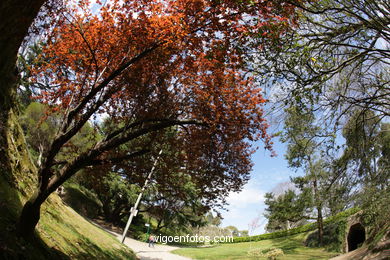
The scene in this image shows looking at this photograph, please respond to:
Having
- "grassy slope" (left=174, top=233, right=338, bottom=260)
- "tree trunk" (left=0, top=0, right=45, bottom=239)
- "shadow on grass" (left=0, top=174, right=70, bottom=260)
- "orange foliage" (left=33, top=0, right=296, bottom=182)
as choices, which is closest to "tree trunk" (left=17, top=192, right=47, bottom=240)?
"tree trunk" (left=0, top=0, right=45, bottom=239)

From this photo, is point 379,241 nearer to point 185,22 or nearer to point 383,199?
point 383,199

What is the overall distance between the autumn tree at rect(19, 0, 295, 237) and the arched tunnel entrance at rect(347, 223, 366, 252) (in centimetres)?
974

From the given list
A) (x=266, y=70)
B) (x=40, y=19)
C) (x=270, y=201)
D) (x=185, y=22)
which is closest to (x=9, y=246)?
(x=40, y=19)

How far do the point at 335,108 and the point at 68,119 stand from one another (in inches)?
256

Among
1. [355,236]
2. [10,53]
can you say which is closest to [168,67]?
[10,53]

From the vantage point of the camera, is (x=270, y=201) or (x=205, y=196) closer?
(x=205, y=196)

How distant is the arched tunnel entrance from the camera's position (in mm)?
13496

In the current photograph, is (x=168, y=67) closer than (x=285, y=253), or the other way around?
(x=168, y=67)

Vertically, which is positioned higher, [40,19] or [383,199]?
[40,19]

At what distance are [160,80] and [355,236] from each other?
1406 centimetres

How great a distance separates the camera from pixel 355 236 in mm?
13828

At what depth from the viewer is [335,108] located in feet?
21.2

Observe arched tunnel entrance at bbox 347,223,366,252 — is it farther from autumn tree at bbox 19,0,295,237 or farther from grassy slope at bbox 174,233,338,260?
autumn tree at bbox 19,0,295,237

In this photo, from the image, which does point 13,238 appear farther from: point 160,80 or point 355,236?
point 355,236
